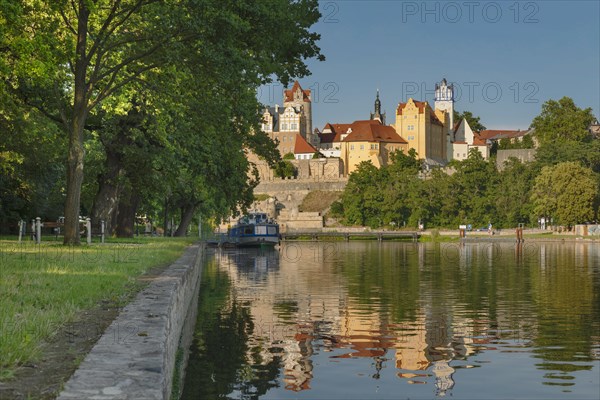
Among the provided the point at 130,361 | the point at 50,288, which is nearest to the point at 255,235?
the point at 50,288

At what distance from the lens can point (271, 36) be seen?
2688 cm

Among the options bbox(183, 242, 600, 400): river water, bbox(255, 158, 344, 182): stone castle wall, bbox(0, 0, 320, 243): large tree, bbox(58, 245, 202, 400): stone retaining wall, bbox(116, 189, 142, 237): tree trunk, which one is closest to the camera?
bbox(58, 245, 202, 400): stone retaining wall

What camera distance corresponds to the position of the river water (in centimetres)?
1241

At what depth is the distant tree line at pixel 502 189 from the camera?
109625 millimetres

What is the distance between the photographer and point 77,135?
28141 millimetres

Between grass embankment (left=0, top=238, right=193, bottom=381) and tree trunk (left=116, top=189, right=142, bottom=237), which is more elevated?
tree trunk (left=116, top=189, right=142, bottom=237)

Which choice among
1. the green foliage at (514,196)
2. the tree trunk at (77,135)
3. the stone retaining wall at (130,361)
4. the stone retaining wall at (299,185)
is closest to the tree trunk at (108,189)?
the tree trunk at (77,135)

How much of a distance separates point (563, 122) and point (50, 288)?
471 feet

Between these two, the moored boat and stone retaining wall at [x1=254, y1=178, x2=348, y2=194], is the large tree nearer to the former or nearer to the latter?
the moored boat

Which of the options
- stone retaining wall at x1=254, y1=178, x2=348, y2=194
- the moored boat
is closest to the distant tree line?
stone retaining wall at x1=254, y1=178, x2=348, y2=194

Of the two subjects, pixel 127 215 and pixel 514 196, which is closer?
pixel 127 215

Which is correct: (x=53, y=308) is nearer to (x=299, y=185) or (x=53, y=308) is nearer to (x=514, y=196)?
(x=514, y=196)

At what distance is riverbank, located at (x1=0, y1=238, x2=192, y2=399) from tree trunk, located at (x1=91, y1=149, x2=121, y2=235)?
1576 centimetres

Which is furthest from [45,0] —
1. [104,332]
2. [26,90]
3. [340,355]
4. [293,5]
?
[104,332]
